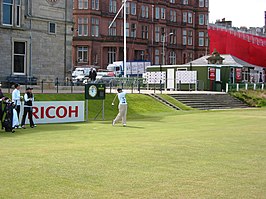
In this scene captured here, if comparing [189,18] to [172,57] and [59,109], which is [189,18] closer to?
[172,57]

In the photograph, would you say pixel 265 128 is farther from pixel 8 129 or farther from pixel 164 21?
pixel 164 21

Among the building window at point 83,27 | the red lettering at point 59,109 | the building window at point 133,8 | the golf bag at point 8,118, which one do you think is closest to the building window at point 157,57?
the building window at point 133,8

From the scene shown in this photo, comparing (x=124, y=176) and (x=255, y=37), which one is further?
(x=255, y=37)

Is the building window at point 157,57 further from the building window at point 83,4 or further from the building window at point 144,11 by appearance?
the building window at point 83,4

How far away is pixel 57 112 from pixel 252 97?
28.3m

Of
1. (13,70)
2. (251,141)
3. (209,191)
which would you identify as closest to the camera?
(209,191)

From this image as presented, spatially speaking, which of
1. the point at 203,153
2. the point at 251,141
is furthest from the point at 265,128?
the point at 203,153

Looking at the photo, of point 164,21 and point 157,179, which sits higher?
point 164,21

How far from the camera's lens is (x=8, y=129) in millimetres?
21219

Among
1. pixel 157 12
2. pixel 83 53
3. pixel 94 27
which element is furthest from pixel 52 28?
pixel 157 12

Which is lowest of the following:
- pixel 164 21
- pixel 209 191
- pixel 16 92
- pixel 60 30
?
pixel 209 191

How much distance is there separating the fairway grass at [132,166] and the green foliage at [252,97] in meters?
31.3

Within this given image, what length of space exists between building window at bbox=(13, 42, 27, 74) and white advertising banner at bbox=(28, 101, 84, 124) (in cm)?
1101

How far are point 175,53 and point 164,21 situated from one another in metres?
6.15
